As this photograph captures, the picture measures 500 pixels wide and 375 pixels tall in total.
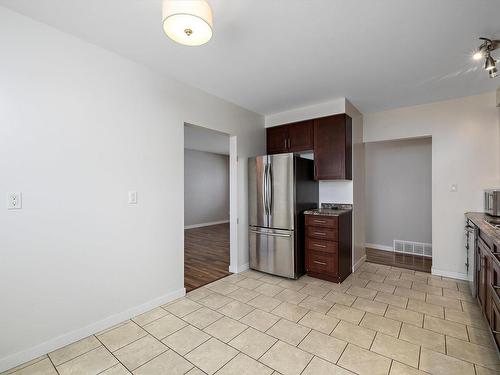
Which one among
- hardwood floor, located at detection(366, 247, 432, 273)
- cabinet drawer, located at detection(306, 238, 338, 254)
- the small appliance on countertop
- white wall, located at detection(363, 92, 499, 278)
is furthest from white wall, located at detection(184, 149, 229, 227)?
white wall, located at detection(363, 92, 499, 278)

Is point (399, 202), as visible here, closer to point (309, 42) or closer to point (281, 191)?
point (281, 191)

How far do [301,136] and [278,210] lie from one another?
1.25m

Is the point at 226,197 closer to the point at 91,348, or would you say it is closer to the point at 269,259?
the point at 269,259

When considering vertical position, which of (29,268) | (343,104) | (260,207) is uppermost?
(343,104)

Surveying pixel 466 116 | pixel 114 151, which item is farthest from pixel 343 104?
pixel 114 151

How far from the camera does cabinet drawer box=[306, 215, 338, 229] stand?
10.4ft

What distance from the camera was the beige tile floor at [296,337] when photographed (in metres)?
1.70

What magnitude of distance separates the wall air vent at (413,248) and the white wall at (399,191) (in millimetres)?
85

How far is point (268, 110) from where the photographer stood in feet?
13.0

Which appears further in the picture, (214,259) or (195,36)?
(214,259)

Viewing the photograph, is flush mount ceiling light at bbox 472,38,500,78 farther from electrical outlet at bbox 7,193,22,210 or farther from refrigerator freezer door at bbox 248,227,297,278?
electrical outlet at bbox 7,193,22,210

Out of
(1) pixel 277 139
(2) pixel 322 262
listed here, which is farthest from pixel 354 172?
(2) pixel 322 262

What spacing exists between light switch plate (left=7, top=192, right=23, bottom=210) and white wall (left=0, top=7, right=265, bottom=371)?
37mm

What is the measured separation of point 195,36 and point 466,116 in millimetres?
3802
